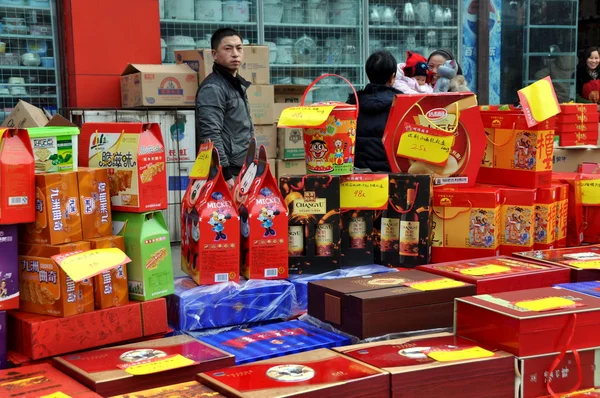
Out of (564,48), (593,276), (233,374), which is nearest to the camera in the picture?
(233,374)

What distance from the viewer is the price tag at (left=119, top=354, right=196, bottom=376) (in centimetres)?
210

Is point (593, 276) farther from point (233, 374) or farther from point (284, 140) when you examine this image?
point (284, 140)

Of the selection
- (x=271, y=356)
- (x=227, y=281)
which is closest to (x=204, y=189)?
(x=227, y=281)

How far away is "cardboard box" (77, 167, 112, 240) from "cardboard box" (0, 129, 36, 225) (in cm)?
16

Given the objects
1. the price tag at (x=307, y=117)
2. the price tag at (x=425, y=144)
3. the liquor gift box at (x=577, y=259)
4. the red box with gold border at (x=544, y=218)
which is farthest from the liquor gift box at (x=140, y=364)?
the red box with gold border at (x=544, y=218)

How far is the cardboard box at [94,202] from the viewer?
2.52m

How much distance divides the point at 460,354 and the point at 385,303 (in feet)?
1.20

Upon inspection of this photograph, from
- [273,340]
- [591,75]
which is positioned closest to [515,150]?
[273,340]

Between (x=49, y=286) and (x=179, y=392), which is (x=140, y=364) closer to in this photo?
(x=179, y=392)

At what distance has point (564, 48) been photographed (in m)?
9.62

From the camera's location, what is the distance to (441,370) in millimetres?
2051

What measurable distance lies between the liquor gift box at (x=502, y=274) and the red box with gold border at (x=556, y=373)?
0.49 metres

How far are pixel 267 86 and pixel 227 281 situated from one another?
381cm

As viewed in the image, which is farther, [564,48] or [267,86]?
[564,48]
